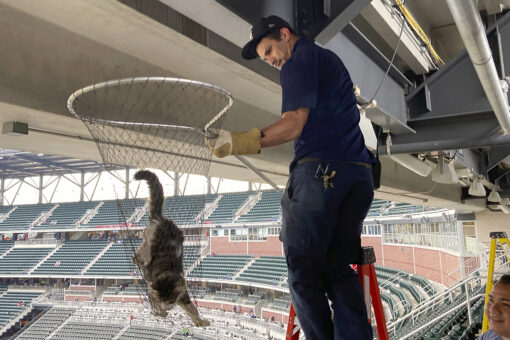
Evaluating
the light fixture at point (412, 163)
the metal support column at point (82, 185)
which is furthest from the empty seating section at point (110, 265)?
the light fixture at point (412, 163)

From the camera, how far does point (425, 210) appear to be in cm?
2092

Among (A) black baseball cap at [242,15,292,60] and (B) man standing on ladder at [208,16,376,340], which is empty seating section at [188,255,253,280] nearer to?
(B) man standing on ladder at [208,16,376,340]

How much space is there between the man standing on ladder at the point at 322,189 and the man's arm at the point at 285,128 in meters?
0.04

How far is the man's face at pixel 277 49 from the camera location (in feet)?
5.48

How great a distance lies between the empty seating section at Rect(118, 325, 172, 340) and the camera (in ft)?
69.8

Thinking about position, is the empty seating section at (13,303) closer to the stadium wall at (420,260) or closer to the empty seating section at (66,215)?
the empty seating section at (66,215)

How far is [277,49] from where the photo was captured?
1681 millimetres

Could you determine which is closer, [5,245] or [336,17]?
[336,17]

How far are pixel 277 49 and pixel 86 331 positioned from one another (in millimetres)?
25516

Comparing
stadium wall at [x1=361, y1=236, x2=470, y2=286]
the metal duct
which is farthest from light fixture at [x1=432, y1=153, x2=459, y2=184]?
stadium wall at [x1=361, y1=236, x2=470, y2=286]

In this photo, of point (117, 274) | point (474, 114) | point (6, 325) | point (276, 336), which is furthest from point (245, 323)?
point (474, 114)

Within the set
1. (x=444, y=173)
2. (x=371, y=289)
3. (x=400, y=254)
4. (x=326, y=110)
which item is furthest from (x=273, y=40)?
(x=400, y=254)

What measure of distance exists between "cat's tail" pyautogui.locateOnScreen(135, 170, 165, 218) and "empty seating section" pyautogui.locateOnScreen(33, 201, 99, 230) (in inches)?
1326

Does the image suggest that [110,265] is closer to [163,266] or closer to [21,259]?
[21,259]
